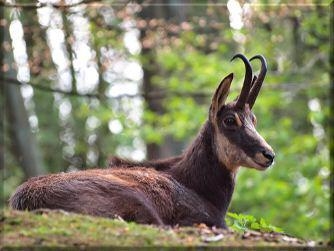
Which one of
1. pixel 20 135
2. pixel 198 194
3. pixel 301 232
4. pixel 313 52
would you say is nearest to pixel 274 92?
pixel 313 52

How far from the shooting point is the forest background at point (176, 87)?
741 inches

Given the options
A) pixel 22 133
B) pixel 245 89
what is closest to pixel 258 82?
pixel 245 89

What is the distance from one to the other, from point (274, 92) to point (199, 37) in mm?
3434

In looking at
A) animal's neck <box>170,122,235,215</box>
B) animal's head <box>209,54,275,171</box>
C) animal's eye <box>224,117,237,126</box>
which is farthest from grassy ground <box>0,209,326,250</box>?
animal's eye <box>224,117,237,126</box>

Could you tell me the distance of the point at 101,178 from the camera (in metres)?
9.09

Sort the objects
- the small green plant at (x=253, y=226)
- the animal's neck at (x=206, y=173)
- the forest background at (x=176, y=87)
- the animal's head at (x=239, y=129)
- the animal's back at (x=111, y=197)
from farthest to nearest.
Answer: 1. the forest background at (x=176, y=87)
2. the animal's neck at (x=206, y=173)
3. the animal's head at (x=239, y=129)
4. the small green plant at (x=253, y=226)
5. the animal's back at (x=111, y=197)

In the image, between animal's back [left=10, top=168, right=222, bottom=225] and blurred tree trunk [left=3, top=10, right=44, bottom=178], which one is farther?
blurred tree trunk [left=3, top=10, right=44, bottom=178]

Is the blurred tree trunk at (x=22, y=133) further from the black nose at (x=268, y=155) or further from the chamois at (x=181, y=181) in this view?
the black nose at (x=268, y=155)

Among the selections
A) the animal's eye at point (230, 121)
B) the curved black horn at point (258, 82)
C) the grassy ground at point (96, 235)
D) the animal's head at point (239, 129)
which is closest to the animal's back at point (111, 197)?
A: the animal's head at point (239, 129)

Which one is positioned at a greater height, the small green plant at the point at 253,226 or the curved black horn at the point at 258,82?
the curved black horn at the point at 258,82

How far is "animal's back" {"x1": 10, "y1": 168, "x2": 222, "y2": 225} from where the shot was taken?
28.5 feet

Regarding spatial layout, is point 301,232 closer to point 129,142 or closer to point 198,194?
point 129,142

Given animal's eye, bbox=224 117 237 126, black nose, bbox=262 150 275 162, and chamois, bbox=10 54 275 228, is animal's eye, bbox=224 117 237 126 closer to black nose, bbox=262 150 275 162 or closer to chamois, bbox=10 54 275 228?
chamois, bbox=10 54 275 228

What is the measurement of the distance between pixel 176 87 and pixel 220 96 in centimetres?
1360
